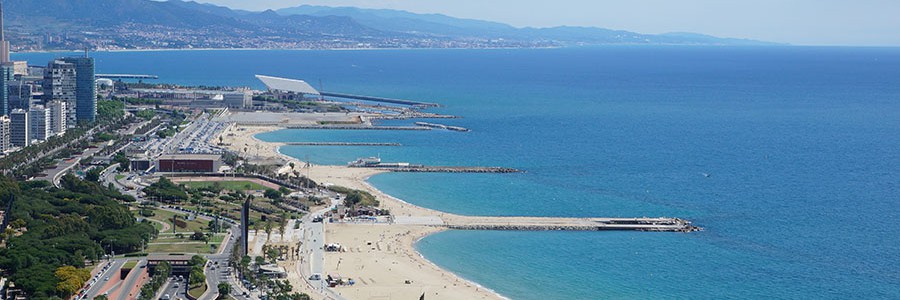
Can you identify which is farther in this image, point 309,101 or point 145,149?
point 309,101

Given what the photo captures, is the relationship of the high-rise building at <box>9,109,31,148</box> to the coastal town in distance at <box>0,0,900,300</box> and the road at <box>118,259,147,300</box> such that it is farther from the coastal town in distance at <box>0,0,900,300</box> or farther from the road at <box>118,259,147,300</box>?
the road at <box>118,259,147,300</box>

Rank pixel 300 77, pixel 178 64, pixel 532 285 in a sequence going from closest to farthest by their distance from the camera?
pixel 532 285
pixel 300 77
pixel 178 64

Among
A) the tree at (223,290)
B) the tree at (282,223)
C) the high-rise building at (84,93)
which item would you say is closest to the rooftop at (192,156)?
the tree at (282,223)

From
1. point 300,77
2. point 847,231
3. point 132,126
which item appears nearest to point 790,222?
point 847,231

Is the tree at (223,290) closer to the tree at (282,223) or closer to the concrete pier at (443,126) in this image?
the tree at (282,223)

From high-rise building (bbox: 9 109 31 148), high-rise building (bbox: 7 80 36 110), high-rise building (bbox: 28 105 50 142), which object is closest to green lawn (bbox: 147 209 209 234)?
high-rise building (bbox: 9 109 31 148)

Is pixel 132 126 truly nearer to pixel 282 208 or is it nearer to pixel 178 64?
pixel 282 208
